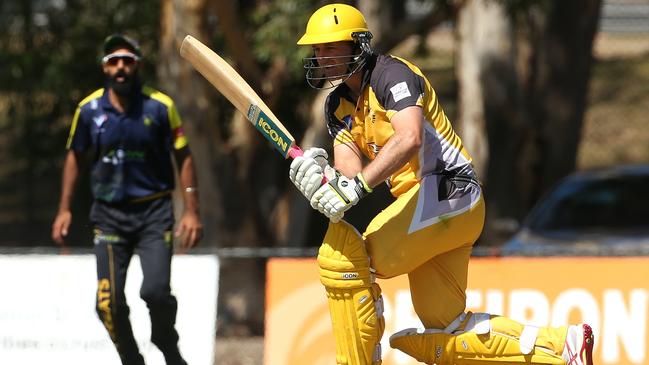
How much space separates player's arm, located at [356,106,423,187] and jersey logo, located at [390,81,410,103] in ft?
0.36

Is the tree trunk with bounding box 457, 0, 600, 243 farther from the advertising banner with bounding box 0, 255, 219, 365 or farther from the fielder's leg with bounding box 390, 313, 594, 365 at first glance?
the fielder's leg with bounding box 390, 313, 594, 365

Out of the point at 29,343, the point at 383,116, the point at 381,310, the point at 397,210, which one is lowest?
the point at 29,343

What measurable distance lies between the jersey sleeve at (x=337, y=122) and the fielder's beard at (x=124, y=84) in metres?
1.62

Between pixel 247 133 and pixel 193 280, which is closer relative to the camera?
pixel 193 280

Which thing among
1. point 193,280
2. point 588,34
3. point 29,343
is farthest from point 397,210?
point 588,34

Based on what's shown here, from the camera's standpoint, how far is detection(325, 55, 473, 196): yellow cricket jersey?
20.5ft

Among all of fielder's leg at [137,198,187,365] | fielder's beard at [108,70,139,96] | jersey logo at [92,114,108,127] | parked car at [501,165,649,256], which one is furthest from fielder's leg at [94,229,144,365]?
parked car at [501,165,649,256]

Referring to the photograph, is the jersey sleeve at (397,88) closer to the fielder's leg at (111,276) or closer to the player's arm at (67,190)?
the fielder's leg at (111,276)

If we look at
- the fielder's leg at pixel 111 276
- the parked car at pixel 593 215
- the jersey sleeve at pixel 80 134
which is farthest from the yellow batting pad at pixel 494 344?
the parked car at pixel 593 215

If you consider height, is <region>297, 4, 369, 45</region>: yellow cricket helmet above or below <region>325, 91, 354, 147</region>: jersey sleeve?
above

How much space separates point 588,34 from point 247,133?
16.9 ft

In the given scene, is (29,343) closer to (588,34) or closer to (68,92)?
(68,92)

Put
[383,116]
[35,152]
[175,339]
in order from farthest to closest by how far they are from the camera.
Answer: [35,152], [175,339], [383,116]

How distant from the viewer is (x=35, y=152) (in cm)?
1734
